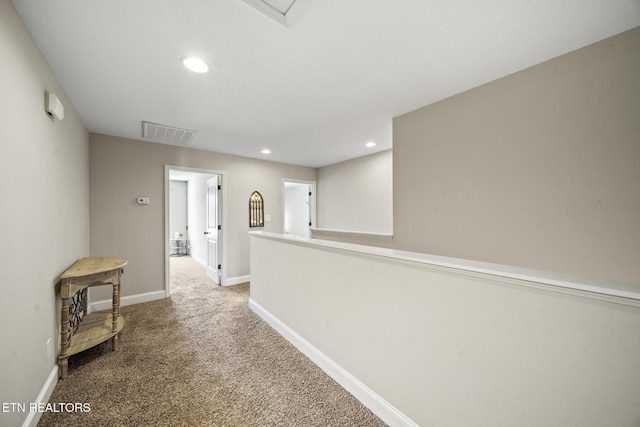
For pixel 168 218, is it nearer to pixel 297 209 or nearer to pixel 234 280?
pixel 234 280

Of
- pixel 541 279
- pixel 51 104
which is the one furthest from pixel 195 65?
pixel 541 279

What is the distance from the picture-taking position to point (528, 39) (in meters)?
1.51

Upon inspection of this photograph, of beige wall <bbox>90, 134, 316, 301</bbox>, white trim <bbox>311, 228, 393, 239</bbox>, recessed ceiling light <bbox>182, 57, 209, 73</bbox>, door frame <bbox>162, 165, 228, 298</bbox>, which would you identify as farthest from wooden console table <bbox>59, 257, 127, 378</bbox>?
white trim <bbox>311, 228, 393, 239</bbox>

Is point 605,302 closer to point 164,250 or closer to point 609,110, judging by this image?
point 609,110

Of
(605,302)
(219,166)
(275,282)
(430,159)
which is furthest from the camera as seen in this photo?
(219,166)

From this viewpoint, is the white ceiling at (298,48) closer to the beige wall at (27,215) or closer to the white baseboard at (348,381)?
the beige wall at (27,215)

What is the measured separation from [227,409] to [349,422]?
81cm

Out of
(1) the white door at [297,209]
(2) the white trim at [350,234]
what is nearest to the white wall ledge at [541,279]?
(2) the white trim at [350,234]

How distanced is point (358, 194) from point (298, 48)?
331 cm

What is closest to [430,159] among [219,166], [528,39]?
[528,39]

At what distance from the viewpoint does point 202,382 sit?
185cm

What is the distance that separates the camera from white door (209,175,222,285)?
4336 mm

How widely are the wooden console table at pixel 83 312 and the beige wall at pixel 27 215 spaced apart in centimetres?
7

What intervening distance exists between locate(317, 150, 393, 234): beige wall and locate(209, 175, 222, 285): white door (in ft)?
7.42
